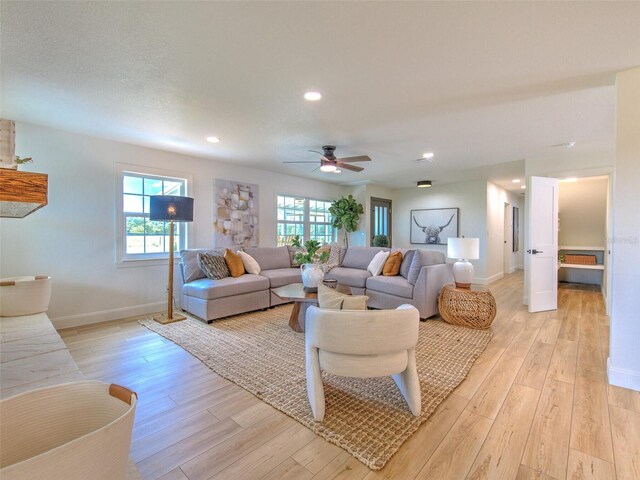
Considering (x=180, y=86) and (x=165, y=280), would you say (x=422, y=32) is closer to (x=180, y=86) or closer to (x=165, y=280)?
(x=180, y=86)

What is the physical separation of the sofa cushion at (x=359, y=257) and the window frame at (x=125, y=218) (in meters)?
2.76

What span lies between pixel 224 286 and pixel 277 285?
0.90m

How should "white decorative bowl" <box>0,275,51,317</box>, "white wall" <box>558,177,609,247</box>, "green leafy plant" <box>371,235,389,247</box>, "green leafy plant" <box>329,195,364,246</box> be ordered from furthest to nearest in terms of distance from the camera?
"green leafy plant" <box>371,235,389,247</box> → "green leafy plant" <box>329,195,364,246</box> → "white wall" <box>558,177,609,247</box> → "white decorative bowl" <box>0,275,51,317</box>

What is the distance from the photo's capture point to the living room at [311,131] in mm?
1623

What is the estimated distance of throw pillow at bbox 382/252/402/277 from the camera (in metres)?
4.46

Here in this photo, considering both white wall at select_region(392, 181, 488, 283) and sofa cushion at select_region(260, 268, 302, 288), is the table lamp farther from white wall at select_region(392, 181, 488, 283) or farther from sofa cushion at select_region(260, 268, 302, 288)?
white wall at select_region(392, 181, 488, 283)

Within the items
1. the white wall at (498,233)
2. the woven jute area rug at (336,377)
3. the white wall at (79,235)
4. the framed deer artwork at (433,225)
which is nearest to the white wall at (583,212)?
the white wall at (498,233)

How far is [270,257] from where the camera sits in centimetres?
513

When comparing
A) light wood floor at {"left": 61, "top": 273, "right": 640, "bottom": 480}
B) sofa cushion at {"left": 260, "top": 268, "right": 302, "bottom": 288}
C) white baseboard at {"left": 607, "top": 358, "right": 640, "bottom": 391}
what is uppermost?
sofa cushion at {"left": 260, "top": 268, "right": 302, "bottom": 288}

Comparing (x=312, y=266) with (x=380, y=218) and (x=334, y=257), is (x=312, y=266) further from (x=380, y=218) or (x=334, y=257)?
(x=380, y=218)

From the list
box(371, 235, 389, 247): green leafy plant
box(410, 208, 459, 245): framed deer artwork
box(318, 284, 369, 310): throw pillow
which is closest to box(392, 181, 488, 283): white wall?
box(410, 208, 459, 245): framed deer artwork

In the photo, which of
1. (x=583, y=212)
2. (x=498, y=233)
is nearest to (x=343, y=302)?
(x=498, y=233)

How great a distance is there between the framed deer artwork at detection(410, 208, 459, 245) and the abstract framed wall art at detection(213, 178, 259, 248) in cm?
450

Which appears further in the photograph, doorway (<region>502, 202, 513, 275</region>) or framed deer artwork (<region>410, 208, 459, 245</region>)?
doorway (<region>502, 202, 513, 275</region>)
